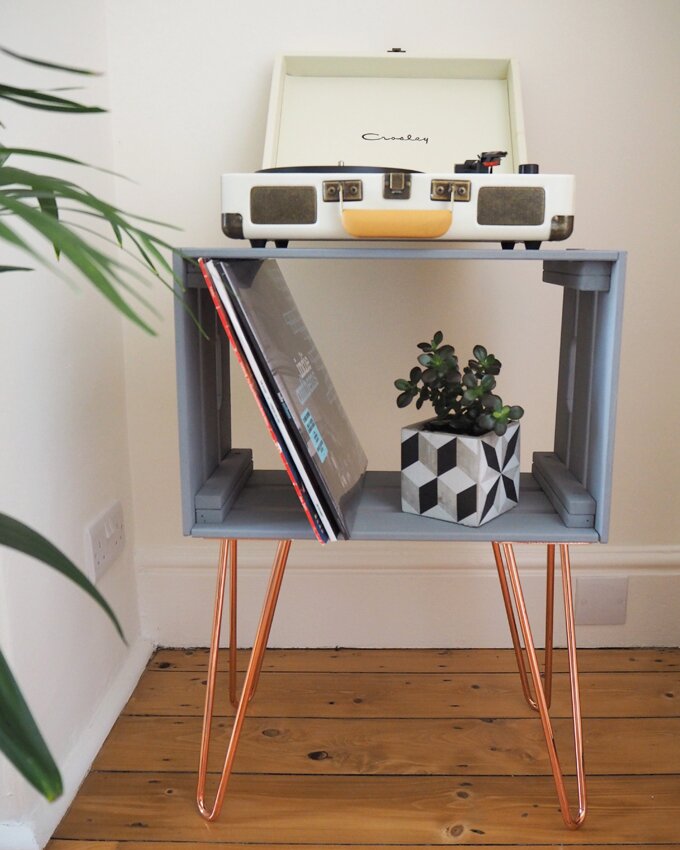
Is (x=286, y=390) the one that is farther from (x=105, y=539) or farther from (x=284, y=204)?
(x=105, y=539)

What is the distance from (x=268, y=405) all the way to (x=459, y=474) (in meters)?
0.28

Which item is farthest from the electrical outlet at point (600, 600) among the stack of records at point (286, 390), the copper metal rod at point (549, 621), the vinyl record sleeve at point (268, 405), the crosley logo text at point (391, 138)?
the crosley logo text at point (391, 138)

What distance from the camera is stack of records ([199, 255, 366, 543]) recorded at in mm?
972

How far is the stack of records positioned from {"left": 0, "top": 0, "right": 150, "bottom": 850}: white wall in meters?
0.31

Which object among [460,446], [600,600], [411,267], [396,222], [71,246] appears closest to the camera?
[71,246]

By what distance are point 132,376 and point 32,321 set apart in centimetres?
42

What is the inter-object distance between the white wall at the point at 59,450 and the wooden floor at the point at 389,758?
74 millimetres

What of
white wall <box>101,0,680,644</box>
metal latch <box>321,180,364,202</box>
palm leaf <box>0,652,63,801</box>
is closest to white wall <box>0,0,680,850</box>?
white wall <box>101,0,680,644</box>

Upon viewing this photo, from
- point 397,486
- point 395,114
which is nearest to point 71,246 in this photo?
point 397,486

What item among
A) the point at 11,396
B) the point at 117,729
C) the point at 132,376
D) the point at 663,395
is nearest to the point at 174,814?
the point at 117,729

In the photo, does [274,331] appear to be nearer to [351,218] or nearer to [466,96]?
[351,218]

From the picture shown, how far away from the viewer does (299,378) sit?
109 cm

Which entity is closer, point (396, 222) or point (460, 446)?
point (396, 222)

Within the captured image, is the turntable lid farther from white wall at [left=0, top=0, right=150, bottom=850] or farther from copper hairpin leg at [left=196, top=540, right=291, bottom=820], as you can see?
copper hairpin leg at [left=196, top=540, right=291, bottom=820]
